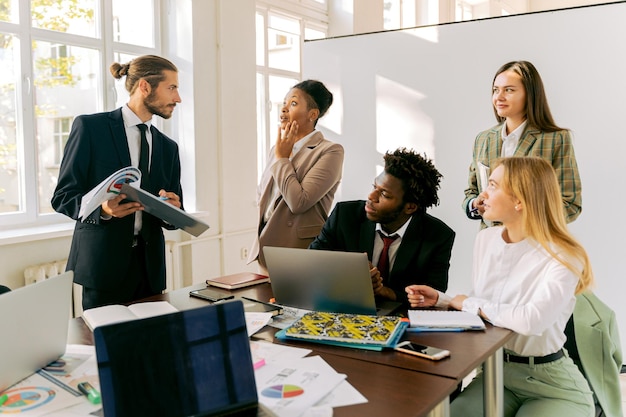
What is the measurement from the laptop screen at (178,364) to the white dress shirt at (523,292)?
83cm

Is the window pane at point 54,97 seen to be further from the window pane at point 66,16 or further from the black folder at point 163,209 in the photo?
the black folder at point 163,209

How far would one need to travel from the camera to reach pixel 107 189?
1865 millimetres

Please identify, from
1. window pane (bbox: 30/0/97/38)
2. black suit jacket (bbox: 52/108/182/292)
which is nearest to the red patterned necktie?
black suit jacket (bbox: 52/108/182/292)

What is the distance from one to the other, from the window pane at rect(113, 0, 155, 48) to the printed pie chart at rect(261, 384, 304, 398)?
283 centimetres

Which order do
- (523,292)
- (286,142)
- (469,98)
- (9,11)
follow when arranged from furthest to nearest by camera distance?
(469,98), (9,11), (286,142), (523,292)

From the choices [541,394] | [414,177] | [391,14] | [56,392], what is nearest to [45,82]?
[414,177]

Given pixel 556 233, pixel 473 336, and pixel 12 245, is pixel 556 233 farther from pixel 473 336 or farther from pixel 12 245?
pixel 12 245

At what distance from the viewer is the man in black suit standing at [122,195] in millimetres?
2166

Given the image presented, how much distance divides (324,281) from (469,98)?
1.77 meters

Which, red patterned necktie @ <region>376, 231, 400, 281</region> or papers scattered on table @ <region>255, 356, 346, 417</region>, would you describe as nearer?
papers scattered on table @ <region>255, 356, 346, 417</region>

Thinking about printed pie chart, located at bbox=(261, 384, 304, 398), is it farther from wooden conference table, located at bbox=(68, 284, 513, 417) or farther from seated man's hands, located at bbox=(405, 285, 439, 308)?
seated man's hands, located at bbox=(405, 285, 439, 308)

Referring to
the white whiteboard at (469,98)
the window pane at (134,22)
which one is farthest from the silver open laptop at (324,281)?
the window pane at (134,22)

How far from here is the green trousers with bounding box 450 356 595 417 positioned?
66.0 inches

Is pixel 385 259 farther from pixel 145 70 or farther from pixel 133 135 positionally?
pixel 145 70
